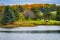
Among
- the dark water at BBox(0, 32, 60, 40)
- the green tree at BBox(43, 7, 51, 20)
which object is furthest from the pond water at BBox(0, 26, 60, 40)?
the green tree at BBox(43, 7, 51, 20)

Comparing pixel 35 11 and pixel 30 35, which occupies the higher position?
pixel 35 11

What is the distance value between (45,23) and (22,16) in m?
0.38

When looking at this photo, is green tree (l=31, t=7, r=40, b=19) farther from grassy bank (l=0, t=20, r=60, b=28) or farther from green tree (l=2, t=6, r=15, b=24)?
green tree (l=2, t=6, r=15, b=24)

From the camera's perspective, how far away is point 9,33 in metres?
4.05

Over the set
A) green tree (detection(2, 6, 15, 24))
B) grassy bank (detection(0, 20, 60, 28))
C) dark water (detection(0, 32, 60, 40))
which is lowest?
dark water (detection(0, 32, 60, 40))

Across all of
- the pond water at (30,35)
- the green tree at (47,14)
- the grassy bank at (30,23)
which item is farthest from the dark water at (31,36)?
the green tree at (47,14)

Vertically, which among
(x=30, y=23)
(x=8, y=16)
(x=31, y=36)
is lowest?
(x=31, y=36)

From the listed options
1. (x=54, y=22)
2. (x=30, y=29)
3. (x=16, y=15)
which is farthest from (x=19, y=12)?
(x=54, y=22)

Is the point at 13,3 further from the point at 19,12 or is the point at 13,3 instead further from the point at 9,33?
the point at 9,33

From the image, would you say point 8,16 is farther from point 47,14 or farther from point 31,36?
point 47,14

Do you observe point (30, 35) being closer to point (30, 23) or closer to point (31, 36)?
point (31, 36)

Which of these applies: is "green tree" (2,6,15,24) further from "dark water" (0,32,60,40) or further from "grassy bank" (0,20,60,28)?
"dark water" (0,32,60,40)

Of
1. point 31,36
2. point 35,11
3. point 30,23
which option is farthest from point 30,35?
point 35,11

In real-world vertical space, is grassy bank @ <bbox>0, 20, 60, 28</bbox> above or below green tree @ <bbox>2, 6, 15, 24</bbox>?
below
